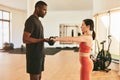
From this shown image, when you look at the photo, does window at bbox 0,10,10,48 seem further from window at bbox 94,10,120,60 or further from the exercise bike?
the exercise bike

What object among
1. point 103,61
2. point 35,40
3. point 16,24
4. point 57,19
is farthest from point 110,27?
point 16,24

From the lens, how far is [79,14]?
16250mm

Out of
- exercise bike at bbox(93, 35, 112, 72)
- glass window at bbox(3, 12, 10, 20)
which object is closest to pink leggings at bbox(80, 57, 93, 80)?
exercise bike at bbox(93, 35, 112, 72)

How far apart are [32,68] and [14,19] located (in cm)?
1441

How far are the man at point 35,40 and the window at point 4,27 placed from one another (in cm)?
1305

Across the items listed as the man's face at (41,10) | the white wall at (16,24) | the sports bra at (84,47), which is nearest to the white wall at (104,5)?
the sports bra at (84,47)

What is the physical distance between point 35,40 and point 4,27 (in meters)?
13.6

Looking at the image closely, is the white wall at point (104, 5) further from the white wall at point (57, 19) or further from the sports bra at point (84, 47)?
the white wall at point (57, 19)

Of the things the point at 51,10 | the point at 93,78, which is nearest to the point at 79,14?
the point at 51,10

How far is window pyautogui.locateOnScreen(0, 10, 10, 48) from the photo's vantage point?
14.9 meters

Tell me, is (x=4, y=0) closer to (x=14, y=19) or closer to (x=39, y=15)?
(x=14, y=19)

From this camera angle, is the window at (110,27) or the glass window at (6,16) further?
the glass window at (6,16)

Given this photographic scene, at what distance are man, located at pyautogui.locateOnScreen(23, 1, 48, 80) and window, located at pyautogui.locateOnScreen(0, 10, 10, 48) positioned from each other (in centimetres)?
1305

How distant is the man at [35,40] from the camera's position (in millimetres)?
2316
